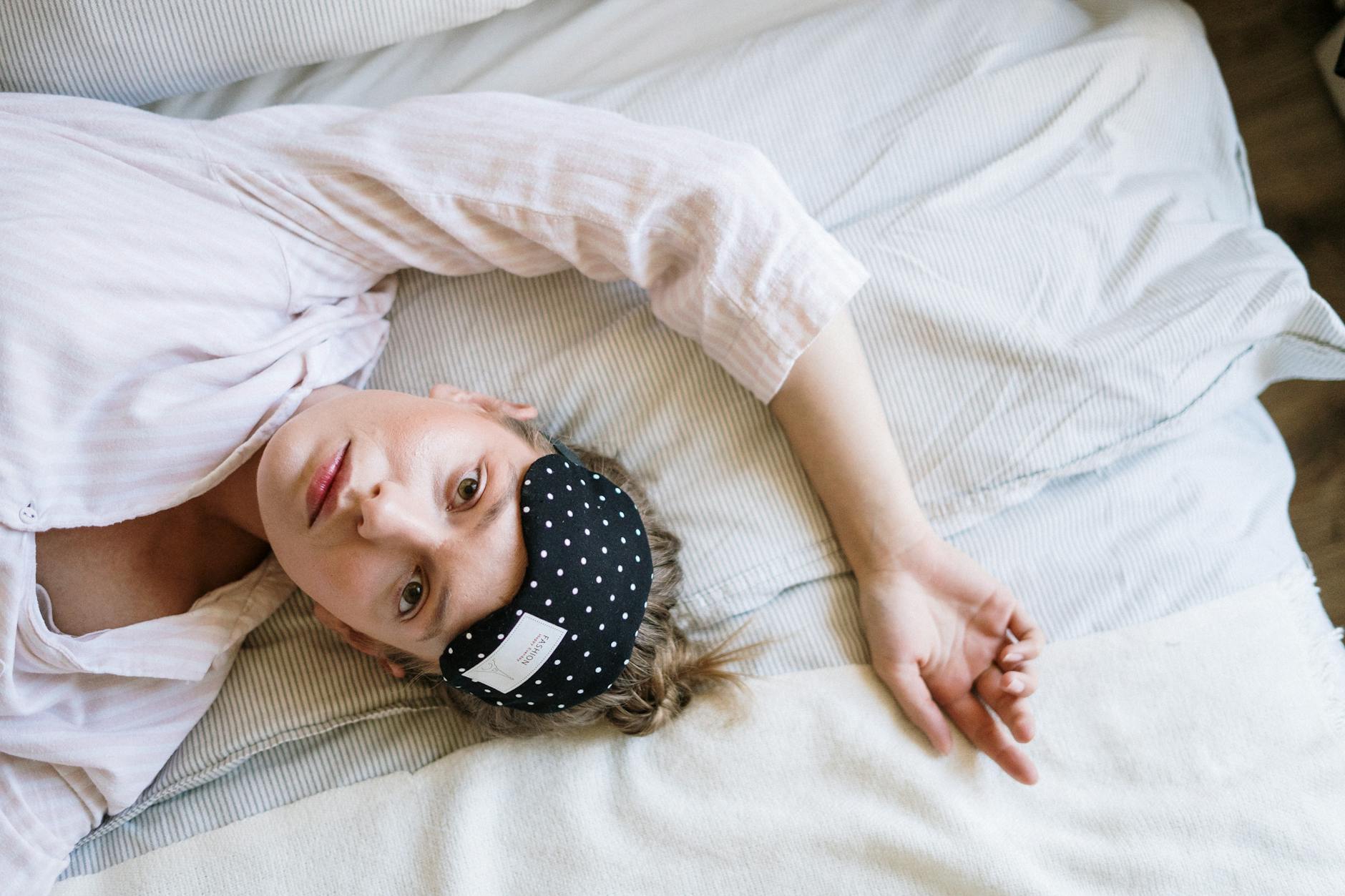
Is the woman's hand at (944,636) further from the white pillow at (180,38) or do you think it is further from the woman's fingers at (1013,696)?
the white pillow at (180,38)

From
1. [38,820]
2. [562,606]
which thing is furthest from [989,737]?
[38,820]

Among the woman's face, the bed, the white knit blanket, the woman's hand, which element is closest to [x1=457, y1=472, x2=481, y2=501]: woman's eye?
the woman's face

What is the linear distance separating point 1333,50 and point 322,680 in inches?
66.0

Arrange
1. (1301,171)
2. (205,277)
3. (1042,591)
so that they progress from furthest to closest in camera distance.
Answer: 1. (1301,171)
2. (1042,591)
3. (205,277)

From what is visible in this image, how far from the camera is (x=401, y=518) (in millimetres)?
884

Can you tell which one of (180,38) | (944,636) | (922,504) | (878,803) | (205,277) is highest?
(180,38)

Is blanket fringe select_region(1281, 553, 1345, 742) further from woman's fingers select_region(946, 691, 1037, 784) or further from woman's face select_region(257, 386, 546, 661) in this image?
woman's face select_region(257, 386, 546, 661)

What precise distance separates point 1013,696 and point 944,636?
10cm

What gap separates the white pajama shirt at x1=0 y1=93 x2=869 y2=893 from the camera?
38.2 inches

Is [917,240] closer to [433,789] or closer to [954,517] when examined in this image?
[954,517]

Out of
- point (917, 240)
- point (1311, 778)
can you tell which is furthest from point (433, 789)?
point (1311, 778)

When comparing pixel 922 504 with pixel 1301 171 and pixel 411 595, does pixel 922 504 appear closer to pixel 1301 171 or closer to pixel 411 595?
pixel 411 595

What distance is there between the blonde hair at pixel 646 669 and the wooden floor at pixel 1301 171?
Answer: 0.91m

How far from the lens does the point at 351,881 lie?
3.40 feet
